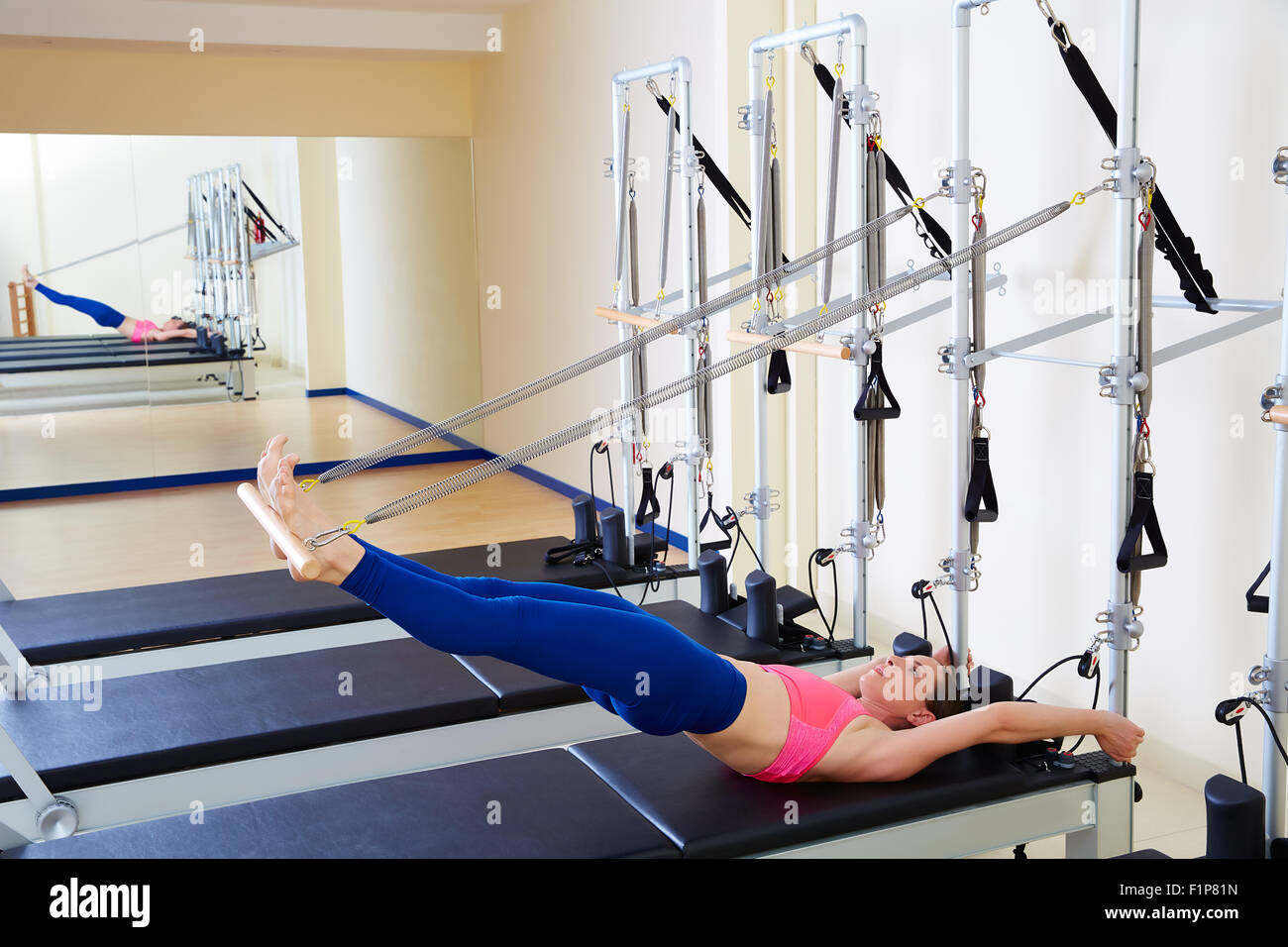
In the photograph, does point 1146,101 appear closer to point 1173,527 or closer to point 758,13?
point 1173,527

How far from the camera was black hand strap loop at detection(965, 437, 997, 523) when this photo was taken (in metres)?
2.56

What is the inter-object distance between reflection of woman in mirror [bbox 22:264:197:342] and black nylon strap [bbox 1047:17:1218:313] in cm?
554

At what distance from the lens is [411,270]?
7.37 meters

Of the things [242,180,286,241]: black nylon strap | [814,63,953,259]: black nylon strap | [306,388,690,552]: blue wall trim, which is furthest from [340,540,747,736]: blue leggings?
[242,180,286,241]: black nylon strap

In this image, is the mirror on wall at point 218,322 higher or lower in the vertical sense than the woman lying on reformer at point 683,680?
higher

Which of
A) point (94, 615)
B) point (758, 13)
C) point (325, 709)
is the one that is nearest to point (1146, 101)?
point (758, 13)

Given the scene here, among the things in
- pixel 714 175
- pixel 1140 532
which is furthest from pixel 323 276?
pixel 1140 532

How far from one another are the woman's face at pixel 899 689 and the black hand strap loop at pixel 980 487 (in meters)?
0.37

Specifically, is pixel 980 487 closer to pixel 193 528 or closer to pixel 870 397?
pixel 870 397

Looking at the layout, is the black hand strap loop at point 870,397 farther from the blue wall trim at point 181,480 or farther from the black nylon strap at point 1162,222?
the blue wall trim at point 181,480

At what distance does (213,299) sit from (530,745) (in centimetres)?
482

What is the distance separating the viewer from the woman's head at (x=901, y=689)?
7.80ft

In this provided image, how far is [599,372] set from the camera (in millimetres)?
5797

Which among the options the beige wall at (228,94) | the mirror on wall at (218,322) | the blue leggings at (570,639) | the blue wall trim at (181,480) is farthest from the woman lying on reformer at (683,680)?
the beige wall at (228,94)
